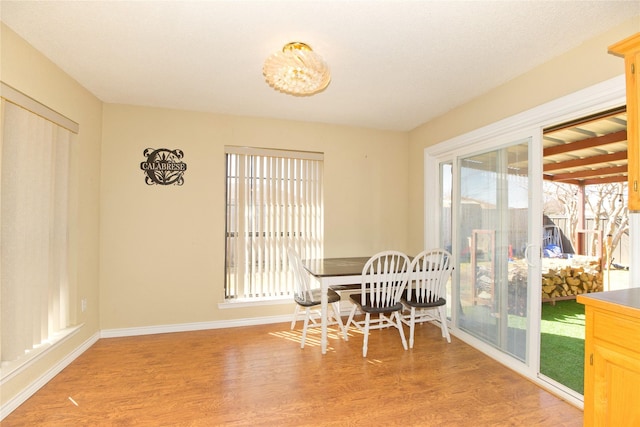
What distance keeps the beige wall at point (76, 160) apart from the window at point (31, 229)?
10 centimetres

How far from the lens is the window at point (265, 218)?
11.7 ft

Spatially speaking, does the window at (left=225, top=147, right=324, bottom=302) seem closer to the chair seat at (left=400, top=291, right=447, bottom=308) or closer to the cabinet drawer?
the chair seat at (left=400, top=291, right=447, bottom=308)

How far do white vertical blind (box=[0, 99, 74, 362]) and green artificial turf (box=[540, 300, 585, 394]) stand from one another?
12.8 feet

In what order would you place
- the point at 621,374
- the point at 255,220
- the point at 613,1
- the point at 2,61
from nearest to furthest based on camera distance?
the point at 621,374 → the point at 613,1 → the point at 2,61 → the point at 255,220

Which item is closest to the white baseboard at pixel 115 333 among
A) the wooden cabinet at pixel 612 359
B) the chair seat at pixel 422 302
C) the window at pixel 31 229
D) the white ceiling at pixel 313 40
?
the window at pixel 31 229

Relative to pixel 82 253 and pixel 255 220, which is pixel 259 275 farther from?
pixel 82 253

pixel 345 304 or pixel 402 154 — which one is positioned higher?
pixel 402 154

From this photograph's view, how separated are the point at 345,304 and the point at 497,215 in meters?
2.09

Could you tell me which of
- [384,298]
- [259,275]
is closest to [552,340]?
[384,298]

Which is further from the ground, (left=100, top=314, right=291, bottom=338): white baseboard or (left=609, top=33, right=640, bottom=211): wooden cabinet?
(left=609, top=33, right=640, bottom=211): wooden cabinet

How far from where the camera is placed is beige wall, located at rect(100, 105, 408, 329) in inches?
125

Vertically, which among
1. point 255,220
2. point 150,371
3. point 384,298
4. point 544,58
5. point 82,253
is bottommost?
point 150,371

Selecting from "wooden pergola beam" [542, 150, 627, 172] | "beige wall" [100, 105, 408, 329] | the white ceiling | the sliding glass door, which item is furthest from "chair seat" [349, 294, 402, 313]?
"wooden pergola beam" [542, 150, 627, 172]

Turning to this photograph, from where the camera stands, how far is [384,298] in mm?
2779
